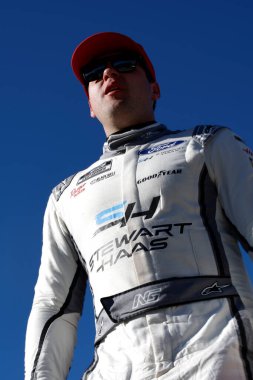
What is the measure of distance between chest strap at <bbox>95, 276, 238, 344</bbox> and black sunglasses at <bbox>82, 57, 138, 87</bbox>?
163 centimetres

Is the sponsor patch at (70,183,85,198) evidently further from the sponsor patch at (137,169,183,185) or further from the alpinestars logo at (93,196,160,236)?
the sponsor patch at (137,169,183,185)

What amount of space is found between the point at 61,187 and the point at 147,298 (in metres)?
1.32

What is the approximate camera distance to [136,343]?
319 centimetres

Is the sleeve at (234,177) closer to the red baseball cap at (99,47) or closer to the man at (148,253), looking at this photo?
the man at (148,253)

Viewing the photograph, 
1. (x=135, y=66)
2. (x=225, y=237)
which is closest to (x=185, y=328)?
(x=225, y=237)

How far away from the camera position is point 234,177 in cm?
353

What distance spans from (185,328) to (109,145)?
1477 mm

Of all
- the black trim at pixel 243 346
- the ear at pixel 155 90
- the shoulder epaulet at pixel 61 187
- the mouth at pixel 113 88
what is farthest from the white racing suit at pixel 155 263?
the ear at pixel 155 90

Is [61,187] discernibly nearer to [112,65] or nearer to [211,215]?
[112,65]

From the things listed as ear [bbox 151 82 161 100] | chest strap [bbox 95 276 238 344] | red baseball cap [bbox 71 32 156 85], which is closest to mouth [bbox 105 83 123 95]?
red baseball cap [bbox 71 32 156 85]

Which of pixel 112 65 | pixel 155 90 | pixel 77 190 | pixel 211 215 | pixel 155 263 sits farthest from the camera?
pixel 155 90

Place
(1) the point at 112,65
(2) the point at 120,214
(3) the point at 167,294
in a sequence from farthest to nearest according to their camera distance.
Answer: (1) the point at 112,65
(2) the point at 120,214
(3) the point at 167,294

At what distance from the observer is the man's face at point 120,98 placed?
→ 4.30 m

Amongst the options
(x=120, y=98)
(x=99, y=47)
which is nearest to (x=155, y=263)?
(x=120, y=98)
